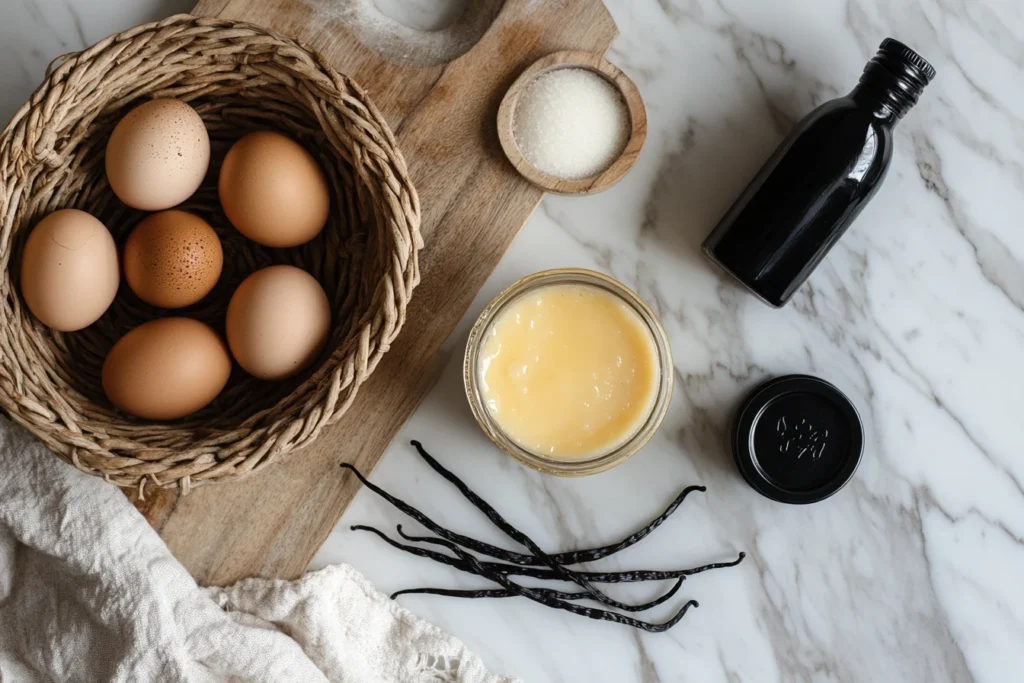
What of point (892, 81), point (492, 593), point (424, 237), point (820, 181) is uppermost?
point (892, 81)

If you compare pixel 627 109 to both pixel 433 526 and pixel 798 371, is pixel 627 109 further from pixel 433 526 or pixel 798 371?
pixel 433 526

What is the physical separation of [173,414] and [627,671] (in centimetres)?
70

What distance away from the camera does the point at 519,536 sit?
1098 mm

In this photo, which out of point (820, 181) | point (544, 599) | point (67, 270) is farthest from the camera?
point (544, 599)

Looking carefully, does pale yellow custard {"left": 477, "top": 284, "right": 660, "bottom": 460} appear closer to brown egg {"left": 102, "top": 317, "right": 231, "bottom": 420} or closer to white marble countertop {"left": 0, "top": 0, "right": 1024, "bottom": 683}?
white marble countertop {"left": 0, "top": 0, "right": 1024, "bottom": 683}

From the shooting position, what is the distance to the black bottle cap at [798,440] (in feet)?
3.57

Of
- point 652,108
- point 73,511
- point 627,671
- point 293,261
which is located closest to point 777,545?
point 627,671

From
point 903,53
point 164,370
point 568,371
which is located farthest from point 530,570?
point 903,53

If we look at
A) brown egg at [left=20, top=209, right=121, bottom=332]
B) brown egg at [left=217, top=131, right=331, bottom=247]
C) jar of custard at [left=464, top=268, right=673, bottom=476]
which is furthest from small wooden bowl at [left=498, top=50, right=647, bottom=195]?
brown egg at [left=20, top=209, right=121, bottom=332]

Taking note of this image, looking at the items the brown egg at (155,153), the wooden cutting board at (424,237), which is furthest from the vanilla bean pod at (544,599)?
the brown egg at (155,153)

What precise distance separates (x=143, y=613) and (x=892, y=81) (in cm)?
113

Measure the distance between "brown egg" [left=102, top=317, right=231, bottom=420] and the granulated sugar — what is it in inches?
18.4

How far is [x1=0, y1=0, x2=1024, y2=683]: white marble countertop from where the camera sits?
111 centimetres

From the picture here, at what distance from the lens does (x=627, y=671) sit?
1136 millimetres
